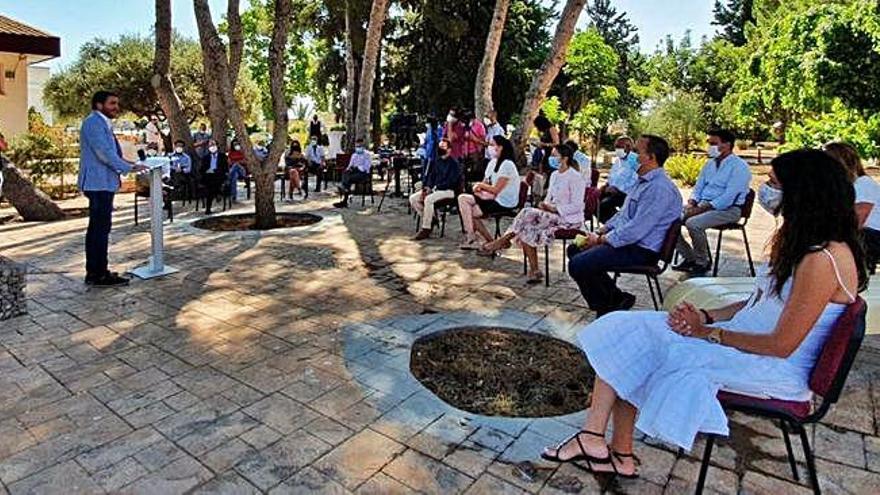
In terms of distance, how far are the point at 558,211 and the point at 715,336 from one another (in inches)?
121

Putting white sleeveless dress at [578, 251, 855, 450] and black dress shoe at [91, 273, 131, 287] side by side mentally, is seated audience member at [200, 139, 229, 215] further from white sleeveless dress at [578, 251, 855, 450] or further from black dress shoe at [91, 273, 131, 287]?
white sleeveless dress at [578, 251, 855, 450]

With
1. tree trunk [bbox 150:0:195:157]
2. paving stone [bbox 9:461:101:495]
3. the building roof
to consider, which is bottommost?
paving stone [bbox 9:461:101:495]

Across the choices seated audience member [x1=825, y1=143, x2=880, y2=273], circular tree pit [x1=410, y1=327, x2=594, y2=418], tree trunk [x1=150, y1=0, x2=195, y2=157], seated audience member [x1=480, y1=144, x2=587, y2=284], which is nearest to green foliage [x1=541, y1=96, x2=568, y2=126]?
tree trunk [x1=150, y1=0, x2=195, y2=157]

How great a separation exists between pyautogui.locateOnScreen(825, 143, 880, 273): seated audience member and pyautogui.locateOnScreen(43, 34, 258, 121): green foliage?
2208 centimetres

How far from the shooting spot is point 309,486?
226cm

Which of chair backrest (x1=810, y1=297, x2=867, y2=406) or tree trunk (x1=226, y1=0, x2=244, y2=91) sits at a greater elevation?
tree trunk (x1=226, y1=0, x2=244, y2=91)

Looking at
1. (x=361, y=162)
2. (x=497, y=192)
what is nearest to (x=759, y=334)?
(x=497, y=192)

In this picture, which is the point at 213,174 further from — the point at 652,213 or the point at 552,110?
the point at 552,110

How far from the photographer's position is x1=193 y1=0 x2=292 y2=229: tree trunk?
760cm

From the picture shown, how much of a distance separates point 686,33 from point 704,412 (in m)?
36.8

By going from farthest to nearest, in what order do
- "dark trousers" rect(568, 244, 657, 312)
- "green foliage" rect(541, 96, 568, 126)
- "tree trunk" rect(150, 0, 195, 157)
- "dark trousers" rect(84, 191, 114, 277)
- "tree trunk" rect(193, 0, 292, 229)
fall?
"green foliage" rect(541, 96, 568, 126), "tree trunk" rect(150, 0, 195, 157), "tree trunk" rect(193, 0, 292, 229), "dark trousers" rect(84, 191, 114, 277), "dark trousers" rect(568, 244, 657, 312)

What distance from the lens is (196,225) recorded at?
8.11 metres

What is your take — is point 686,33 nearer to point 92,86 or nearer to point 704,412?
point 92,86

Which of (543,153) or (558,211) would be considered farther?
(543,153)
